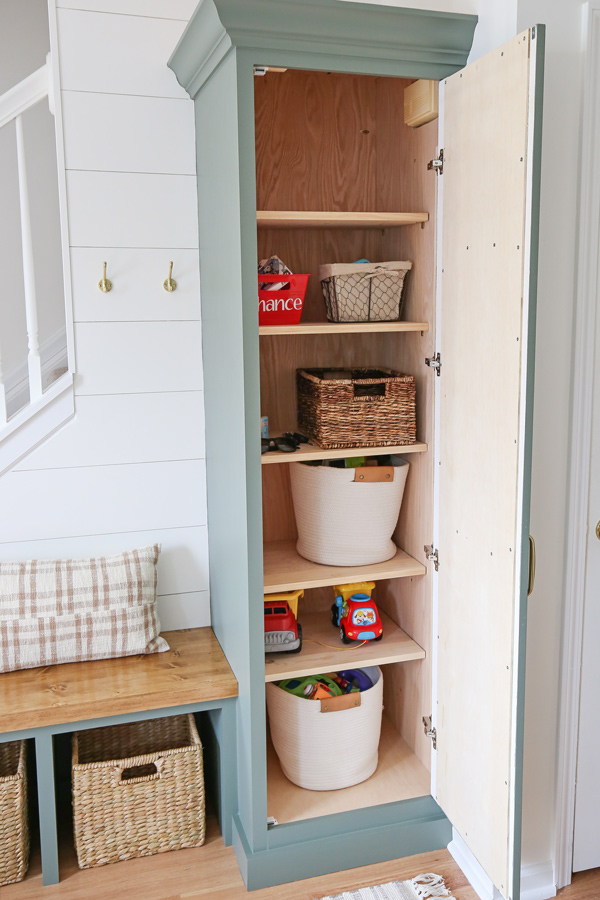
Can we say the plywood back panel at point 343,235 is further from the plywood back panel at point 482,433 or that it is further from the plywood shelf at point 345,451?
the plywood back panel at point 482,433

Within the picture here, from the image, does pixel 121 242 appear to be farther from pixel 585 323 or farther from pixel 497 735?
pixel 497 735

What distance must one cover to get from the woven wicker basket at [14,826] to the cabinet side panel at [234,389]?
53 cm

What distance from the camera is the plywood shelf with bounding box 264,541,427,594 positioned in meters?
2.03

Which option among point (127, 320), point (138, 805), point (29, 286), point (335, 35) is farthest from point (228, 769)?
point (335, 35)

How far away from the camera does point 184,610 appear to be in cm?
236

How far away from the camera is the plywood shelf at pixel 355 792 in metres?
2.07

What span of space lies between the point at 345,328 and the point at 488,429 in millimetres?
459

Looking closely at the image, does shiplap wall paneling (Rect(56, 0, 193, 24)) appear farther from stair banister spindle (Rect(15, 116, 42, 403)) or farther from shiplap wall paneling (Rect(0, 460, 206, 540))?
shiplap wall paneling (Rect(0, 460, 206, 540))

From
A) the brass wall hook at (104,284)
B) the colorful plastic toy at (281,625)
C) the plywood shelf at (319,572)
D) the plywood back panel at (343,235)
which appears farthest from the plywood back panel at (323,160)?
the colorful plastic toy at (281,625)

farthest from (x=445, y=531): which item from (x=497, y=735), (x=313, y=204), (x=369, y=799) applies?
(x=313, y=204)

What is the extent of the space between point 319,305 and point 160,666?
3.65ft

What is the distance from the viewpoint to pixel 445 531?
6.40 ft

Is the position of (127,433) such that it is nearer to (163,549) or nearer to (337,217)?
(163,549)

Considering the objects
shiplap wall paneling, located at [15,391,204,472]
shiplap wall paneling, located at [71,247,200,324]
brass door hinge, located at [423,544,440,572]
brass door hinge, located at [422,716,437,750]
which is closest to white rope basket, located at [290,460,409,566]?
brass door hinge, located at [423,544,440,572]
